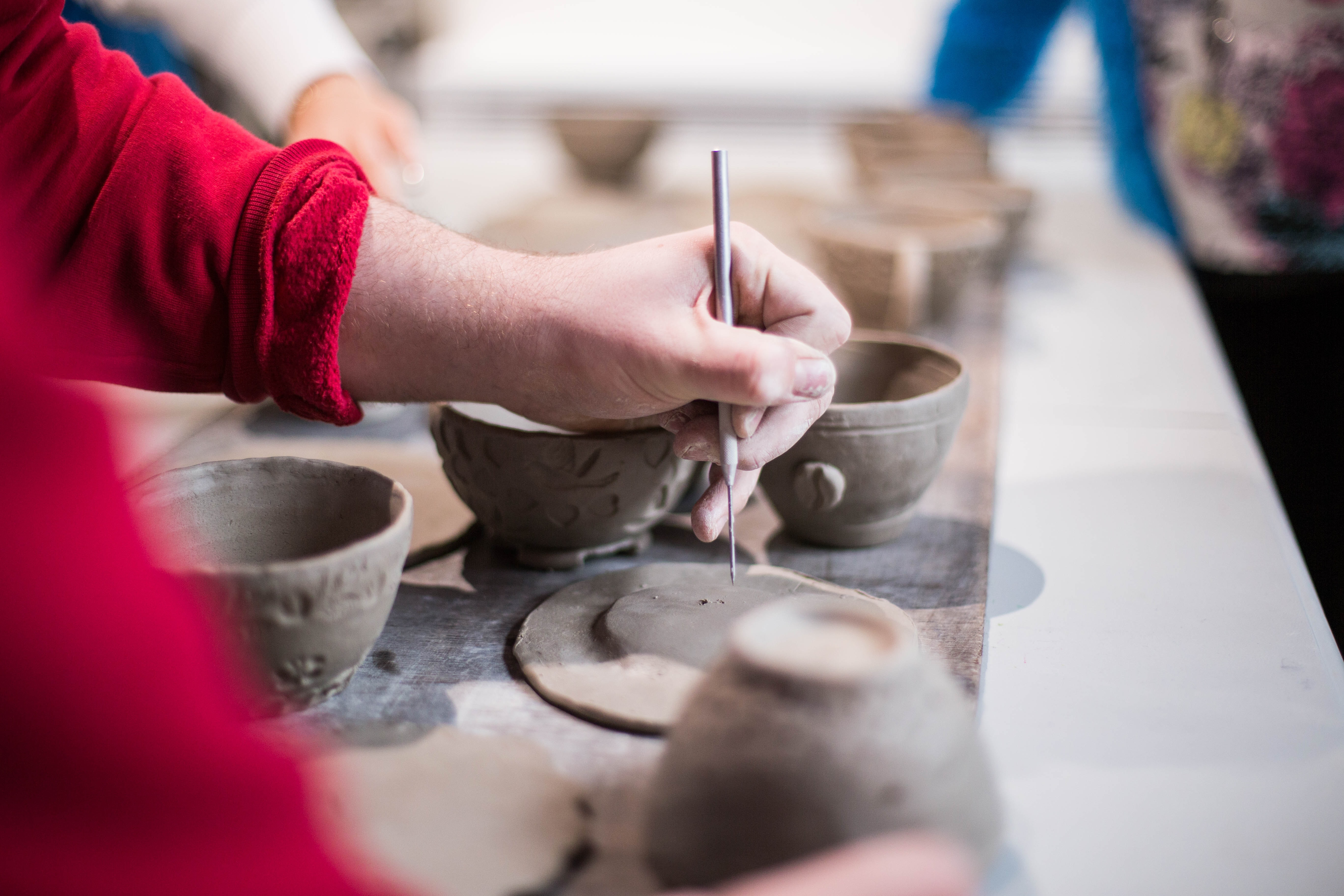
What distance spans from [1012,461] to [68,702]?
922 millimetres

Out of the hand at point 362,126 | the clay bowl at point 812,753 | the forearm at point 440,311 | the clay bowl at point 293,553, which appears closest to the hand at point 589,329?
the forearm at point 440,311

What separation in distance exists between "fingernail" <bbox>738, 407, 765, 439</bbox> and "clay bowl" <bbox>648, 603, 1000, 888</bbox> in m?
0.23

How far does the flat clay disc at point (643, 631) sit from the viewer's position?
673mm

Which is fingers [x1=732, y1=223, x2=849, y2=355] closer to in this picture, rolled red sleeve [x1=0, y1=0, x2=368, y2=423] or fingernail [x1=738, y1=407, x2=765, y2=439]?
fingernail [x1=738, y1=407, x2=765, y2=439]

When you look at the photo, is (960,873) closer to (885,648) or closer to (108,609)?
(885,648)

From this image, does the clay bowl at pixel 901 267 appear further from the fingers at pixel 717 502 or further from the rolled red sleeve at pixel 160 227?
the rolled red sleeve at pixel 160 227

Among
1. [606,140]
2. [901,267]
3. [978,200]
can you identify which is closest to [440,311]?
[901,267]

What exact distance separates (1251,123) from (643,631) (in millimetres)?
1443

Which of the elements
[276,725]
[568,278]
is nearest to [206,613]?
[276,725]

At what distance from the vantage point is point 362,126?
1410mm

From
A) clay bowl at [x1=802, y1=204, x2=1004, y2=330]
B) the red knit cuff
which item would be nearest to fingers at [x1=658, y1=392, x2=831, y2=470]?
the red knit cuff

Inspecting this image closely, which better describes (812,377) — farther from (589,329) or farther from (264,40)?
(264,40)

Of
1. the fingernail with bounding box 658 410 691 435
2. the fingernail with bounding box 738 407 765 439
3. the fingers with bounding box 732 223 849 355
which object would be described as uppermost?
the fingers with bounding box 732 223 849 355

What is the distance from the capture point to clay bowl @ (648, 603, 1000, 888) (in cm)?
47
